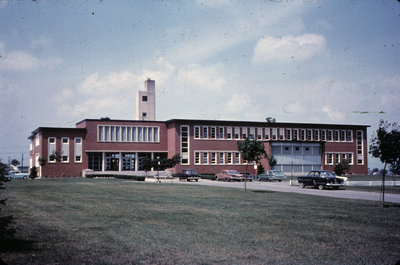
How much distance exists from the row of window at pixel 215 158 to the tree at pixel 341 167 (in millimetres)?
14890

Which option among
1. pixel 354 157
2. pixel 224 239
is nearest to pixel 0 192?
pixel 224 239

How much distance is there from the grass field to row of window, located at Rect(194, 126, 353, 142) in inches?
1909

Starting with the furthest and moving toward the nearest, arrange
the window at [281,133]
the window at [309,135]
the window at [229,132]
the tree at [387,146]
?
the window at [309,135], the window at [281,133], the window at [229,132], the tree at [387,146]

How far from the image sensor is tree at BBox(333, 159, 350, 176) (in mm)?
62516

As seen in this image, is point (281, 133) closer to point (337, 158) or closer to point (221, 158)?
point (337, 158)

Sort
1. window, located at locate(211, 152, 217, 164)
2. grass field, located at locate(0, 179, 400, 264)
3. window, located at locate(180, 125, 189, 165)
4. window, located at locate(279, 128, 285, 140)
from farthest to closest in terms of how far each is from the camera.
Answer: window, located at locate(279, 128, 285, 140), window, located at locate(211, 152, 217, 164), window, located at locate(180, 125, 189, 165), grass field, located at locate(0, 179, 400, 264)

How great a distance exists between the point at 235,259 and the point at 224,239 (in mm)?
1857

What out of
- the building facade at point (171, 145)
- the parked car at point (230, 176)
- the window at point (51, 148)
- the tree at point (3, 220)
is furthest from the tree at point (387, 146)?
Answer: the window at point (51, 148)

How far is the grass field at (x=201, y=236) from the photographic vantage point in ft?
26.1

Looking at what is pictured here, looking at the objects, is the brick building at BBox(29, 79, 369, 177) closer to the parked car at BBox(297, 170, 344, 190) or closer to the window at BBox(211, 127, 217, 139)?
the window at BBox(211, 127, 217, 139)

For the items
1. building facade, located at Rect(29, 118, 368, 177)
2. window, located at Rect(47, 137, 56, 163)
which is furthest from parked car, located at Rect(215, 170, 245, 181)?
window, located at Rect(47, 137, 56, 163)

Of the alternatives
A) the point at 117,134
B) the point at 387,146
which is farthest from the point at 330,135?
the point at 387,146

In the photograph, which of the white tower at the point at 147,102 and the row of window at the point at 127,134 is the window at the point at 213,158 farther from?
the white tower at the point at 147,102

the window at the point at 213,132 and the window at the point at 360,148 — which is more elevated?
the window at the point at 213,132
